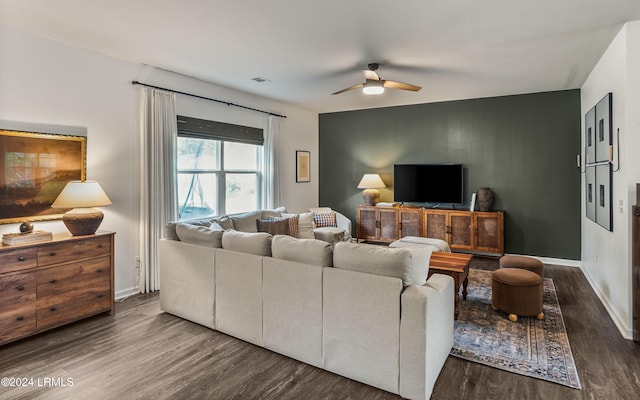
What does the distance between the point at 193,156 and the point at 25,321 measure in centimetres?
273

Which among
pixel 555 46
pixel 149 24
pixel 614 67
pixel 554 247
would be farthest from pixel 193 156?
pixel 554 247

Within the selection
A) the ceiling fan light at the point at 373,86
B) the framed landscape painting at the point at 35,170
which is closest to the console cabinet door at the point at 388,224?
the ceiling fan light at the point at 373,86

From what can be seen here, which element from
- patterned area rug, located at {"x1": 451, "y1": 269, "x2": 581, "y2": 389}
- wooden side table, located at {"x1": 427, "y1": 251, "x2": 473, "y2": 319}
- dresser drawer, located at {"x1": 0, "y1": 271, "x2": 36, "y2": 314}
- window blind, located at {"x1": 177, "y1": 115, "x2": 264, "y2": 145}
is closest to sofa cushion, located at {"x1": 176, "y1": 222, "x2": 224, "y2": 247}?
dresser drawer, located at {"x1": 0, "y1": 271, "x2": 36, "y2": 314}

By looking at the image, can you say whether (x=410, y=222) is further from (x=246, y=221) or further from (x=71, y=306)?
(x=71, y=306)

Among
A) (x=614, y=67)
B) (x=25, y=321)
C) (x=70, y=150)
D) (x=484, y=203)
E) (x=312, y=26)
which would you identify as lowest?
(x=25, y=321)

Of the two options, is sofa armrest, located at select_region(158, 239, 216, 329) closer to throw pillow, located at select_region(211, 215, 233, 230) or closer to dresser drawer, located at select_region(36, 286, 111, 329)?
dresser drawer, located at select_region(36, 286, 111, 329)

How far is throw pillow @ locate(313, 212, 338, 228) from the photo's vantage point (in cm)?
606

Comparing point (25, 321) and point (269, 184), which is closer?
point (25, 321)

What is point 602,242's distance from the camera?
13.2 ft

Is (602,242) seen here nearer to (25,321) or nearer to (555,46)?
(555,46)

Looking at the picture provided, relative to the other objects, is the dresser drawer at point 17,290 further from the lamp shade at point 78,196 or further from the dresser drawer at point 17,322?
the lamp shade at point 78,196

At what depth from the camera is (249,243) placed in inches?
120

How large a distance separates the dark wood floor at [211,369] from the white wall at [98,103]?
42.6 inches

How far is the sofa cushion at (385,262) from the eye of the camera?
231 centimetres
